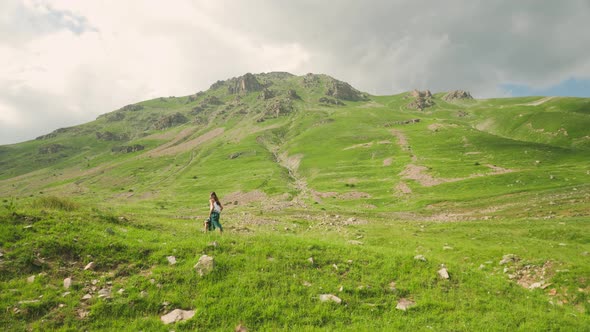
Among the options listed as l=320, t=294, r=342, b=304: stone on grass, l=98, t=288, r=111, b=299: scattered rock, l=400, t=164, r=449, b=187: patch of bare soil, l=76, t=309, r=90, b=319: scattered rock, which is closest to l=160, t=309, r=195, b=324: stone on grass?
l=98, t=288, r=111, b=299: scattered rock

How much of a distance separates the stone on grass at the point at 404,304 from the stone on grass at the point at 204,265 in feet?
27.5

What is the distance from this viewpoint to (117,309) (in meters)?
10.5

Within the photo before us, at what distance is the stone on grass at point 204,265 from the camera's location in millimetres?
12695

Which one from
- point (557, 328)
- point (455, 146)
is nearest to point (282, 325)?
point (557, 328)

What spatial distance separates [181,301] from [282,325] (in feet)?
13.6

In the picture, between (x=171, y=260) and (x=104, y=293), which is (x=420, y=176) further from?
(x=104, y=293)

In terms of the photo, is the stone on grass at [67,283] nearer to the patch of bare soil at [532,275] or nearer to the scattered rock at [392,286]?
the scattered rock at [392,286]

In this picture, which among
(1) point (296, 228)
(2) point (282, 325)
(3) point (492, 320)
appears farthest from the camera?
(1) point (296, 228)

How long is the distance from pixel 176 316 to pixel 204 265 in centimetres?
277

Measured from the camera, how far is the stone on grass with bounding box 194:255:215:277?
500 inches

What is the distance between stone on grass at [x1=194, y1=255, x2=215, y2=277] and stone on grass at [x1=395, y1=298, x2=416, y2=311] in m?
8.37

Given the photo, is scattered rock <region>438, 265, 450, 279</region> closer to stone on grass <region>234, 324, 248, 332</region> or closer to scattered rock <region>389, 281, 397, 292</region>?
scattered rock <region>389, 281, 397, 292</region>

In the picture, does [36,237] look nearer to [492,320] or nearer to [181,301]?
[181,301]

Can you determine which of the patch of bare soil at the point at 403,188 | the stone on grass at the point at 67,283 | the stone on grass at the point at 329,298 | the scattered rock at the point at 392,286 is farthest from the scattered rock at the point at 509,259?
the patch of bare soil at the point at 403,188
